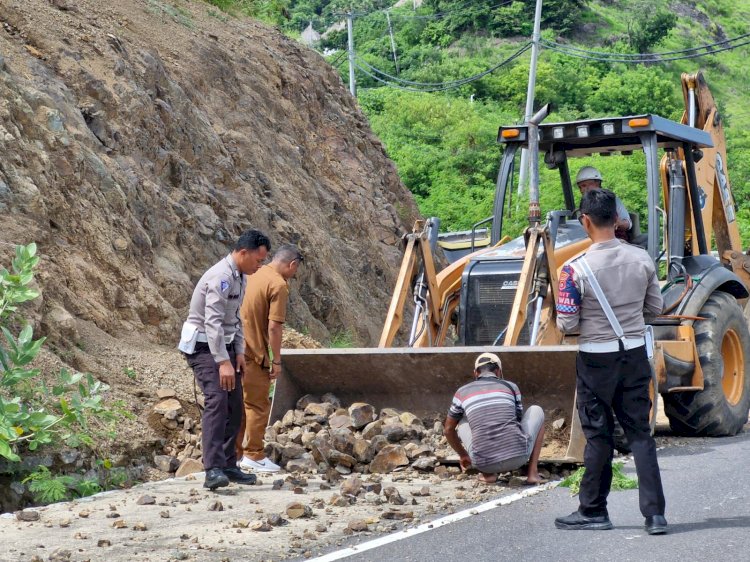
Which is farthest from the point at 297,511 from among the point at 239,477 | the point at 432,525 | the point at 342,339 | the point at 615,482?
the point at 342,339

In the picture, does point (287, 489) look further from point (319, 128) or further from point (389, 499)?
point (319, 128)

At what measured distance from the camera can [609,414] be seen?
21.1 feet

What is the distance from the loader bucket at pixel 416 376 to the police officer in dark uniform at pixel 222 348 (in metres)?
1.48

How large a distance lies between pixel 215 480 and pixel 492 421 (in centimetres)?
200

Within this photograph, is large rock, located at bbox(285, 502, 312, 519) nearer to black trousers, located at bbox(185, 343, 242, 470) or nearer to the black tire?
black trousers, located at bbox(185, 343, 242, 470)

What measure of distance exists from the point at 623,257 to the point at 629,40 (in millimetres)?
61031

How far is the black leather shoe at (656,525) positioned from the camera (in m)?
6.13

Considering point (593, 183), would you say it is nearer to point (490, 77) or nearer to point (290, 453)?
point (290, 453)

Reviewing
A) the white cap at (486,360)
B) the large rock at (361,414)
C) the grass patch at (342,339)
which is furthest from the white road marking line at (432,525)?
the grass patch at (342,339)

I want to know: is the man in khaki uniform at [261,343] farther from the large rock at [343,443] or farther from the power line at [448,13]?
the power line at [448,13]

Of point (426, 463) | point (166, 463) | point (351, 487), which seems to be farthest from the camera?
point (166, 463)

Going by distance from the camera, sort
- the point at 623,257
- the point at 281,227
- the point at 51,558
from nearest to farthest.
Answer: the point at 51,558
the point at 623,257
the point at 281,227

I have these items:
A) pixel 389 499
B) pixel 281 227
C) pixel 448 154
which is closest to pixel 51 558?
pixel 389 499

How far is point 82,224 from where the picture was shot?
37.4 feet
